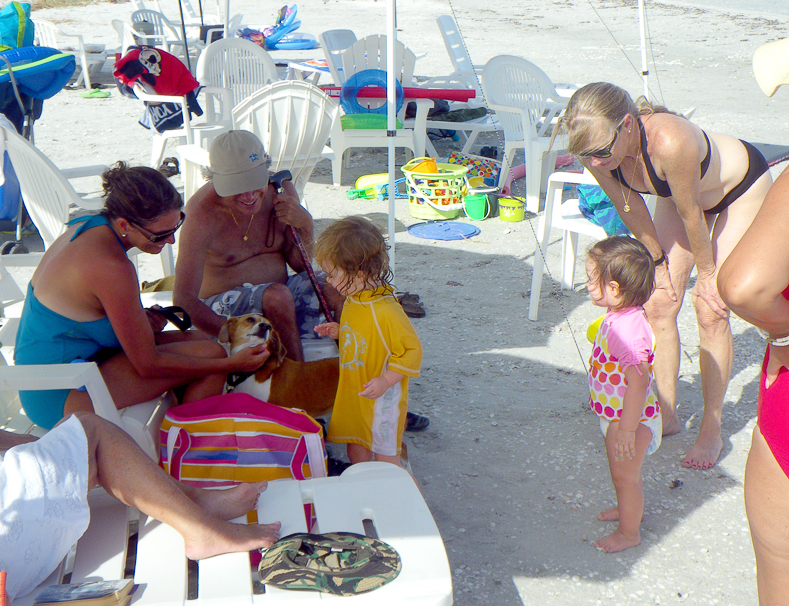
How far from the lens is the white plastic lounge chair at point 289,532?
148 centimetres

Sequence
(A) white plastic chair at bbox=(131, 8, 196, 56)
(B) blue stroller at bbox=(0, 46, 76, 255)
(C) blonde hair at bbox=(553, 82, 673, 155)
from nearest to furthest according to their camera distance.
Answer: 1. (C) blonde hair at bbox=(553, 82, 673, 155)
2. (B) blue stroller at bbox=(0, 46, 76, 255)
3. (A) white plastic chair at bbox=(131, 8, 196, 56)

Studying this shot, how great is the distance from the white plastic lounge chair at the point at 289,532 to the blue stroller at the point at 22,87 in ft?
10.9

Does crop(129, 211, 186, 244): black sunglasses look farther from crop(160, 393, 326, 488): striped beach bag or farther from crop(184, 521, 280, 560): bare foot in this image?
crop(184, 521, 280, 560): bare foot

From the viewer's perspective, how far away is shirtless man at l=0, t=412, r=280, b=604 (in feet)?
4.74

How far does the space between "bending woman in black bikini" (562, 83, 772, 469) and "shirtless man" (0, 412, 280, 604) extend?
1.63 m

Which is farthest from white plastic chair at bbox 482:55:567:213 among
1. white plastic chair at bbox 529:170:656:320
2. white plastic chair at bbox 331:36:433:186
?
white plastic chair at bbox 529:170:656:320

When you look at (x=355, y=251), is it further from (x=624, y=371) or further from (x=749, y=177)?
(x=749, y=177)

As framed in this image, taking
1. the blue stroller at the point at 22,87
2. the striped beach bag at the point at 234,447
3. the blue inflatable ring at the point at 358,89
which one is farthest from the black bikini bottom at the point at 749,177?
the blue inflatable ring at the point at 358,89

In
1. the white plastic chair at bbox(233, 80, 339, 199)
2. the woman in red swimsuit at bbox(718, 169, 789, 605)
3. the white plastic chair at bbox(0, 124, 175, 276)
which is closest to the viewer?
the woman in red swimsuit at bbox(718, 169, 789, 605)

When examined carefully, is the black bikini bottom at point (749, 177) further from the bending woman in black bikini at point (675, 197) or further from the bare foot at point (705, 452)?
the bare foot at point (705, 452)

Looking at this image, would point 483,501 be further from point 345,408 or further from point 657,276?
point 657,276

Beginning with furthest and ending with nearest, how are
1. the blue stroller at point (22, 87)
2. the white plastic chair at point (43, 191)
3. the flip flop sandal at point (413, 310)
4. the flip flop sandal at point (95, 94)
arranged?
1. the flip flop sandal at point (95, 94)
2. the blue stroller at point (22, 87)
3. the flip flop sandal at point (413, 310)
4. the white plastic chair at point (43, 191)

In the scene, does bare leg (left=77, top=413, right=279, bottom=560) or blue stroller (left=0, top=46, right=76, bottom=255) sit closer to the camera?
bare leg (left=77, top=413, right=279, bottom=560)

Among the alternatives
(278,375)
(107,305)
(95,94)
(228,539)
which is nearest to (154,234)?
(107,305)
